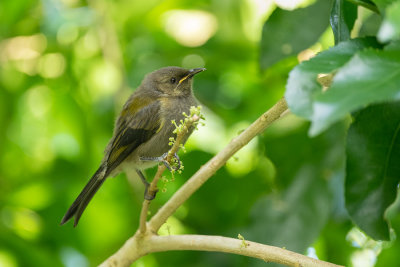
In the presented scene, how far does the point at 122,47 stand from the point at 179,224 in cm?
184

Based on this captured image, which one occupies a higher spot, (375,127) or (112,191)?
(375,127)

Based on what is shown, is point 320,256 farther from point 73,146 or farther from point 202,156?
point 73,146

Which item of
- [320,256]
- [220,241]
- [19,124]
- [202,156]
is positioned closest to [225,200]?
[202,156]

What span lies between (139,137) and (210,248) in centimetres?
163

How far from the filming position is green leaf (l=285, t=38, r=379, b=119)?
174cm

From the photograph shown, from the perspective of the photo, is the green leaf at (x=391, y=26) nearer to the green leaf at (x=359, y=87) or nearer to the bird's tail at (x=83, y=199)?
the green leaf at (x=359, y=87)

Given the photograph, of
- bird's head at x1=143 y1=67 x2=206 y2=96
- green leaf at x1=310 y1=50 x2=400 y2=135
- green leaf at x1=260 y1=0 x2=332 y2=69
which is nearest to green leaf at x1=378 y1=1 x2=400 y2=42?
green leaf at x1=310 y1=50 x2=400 y2=135

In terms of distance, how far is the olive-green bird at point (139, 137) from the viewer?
154 inches

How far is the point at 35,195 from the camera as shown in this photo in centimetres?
457

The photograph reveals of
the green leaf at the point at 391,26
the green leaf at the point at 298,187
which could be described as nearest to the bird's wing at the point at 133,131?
the green leaf at the point at 298,187

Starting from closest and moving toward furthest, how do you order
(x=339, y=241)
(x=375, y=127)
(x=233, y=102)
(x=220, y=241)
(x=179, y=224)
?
(x=375, y=127) < (x=220, y=241) < (x=339, y=241) < (x=179, y=224) < (x=233, y=102)

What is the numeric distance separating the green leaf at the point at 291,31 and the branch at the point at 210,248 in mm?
1231

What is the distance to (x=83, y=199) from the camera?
3836 millimetres

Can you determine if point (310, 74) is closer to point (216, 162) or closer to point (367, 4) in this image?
point (367, 4)
